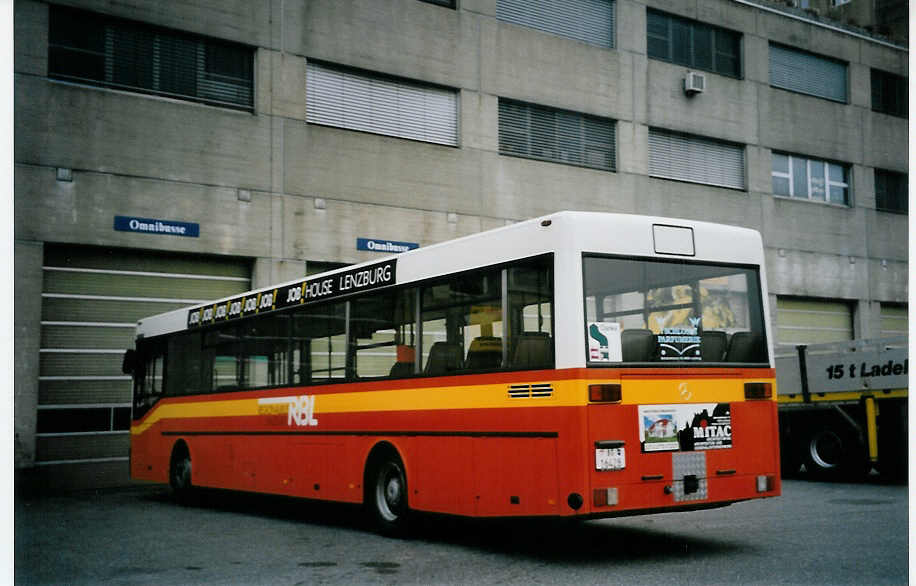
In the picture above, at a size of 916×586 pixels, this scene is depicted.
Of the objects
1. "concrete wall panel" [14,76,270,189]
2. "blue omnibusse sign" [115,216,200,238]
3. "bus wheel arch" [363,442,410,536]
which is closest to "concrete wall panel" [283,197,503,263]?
"concrete wall panel" [14,76,270,189]

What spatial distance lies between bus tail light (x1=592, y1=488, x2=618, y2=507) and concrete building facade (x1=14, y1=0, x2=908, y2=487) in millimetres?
12103

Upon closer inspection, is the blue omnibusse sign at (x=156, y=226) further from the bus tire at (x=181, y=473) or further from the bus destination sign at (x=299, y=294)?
the bus tire at (x=181, y=473)

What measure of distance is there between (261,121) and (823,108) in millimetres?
16222

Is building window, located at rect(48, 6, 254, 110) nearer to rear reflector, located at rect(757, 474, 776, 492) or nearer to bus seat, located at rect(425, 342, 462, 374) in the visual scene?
bus seat, located at rect(425, 342, 462, 374)

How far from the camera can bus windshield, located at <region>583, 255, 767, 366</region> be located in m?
8.84

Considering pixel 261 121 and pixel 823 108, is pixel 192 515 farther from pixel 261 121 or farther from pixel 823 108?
pixel 823 108

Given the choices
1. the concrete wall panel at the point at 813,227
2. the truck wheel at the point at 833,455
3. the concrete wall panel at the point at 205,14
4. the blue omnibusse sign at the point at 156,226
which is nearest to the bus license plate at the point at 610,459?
the truck wheel at the point at 833,455

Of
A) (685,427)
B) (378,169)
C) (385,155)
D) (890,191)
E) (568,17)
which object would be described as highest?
(568,17)

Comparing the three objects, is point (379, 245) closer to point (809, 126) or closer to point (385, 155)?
point (385, 155)

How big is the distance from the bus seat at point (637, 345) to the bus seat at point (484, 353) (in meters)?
1.12

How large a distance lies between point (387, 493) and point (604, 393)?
3.30 meters

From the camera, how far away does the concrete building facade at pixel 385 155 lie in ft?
59.2

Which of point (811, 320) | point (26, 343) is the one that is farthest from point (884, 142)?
point (26, 343)

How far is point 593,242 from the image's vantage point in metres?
8.97
